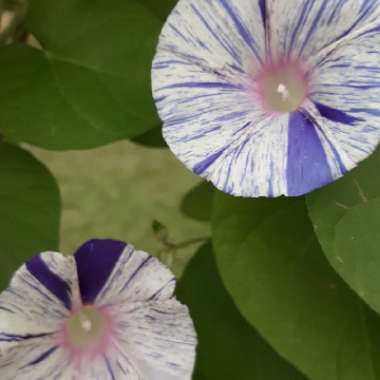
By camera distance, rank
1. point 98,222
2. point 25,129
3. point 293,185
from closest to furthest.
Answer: point 293,185
point 25,129
point 98,222

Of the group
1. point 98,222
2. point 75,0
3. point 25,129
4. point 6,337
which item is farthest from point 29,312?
point 98,222

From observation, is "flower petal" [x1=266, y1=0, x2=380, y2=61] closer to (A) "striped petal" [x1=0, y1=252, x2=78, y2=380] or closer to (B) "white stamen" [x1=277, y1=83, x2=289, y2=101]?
(B) "white stamen" [x1=277, y1=83, x2=289, y2=101]

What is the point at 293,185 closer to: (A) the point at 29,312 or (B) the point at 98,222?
(A) the point at 29,312

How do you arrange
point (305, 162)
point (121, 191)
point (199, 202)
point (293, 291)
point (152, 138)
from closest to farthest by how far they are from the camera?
point (305, 162), point (293, 291), point (152, 138), point (199, 202), point (121, 191)

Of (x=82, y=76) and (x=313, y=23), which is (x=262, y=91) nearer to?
(x=313, y=23)

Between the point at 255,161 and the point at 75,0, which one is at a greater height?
the point at 75,0

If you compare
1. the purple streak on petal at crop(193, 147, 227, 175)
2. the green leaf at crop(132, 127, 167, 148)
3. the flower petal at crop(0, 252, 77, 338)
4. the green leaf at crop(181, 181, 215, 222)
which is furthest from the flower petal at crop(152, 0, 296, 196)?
the green leaf at crop(181, 181, 215, 222)

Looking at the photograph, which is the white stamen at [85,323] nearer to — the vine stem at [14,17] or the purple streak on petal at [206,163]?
the purple streak on petal at [206,163]

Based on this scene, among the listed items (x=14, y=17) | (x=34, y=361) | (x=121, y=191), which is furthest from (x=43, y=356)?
(x=121, y=191)
